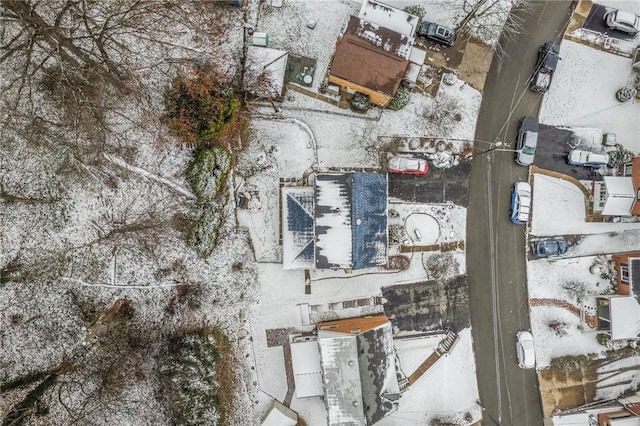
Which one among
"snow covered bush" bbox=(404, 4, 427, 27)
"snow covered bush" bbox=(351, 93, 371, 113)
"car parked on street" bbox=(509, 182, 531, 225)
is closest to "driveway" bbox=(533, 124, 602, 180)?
"car parked on street" bbox=(509, 182, 531, 225)

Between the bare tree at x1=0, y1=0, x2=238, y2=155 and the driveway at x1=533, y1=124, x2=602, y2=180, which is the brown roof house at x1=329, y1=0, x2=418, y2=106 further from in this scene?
the driveway at x1=533, y1=124, x2=602, y2=180

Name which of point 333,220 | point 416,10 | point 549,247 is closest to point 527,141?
point 549,247

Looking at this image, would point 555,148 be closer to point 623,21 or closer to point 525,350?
point 623,21

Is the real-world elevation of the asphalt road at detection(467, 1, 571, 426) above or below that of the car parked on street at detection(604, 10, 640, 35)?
below

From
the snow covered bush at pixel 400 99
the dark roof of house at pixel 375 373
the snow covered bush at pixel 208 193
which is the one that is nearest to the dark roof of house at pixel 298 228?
the snow covered bush at pixel 208 193

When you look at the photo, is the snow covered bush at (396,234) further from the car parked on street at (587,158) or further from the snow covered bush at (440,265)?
the car parked on street at (587,158)

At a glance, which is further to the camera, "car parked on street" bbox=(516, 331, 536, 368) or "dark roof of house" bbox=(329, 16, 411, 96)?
"car parked on street" bbox=(516, 331, 536, 368)
